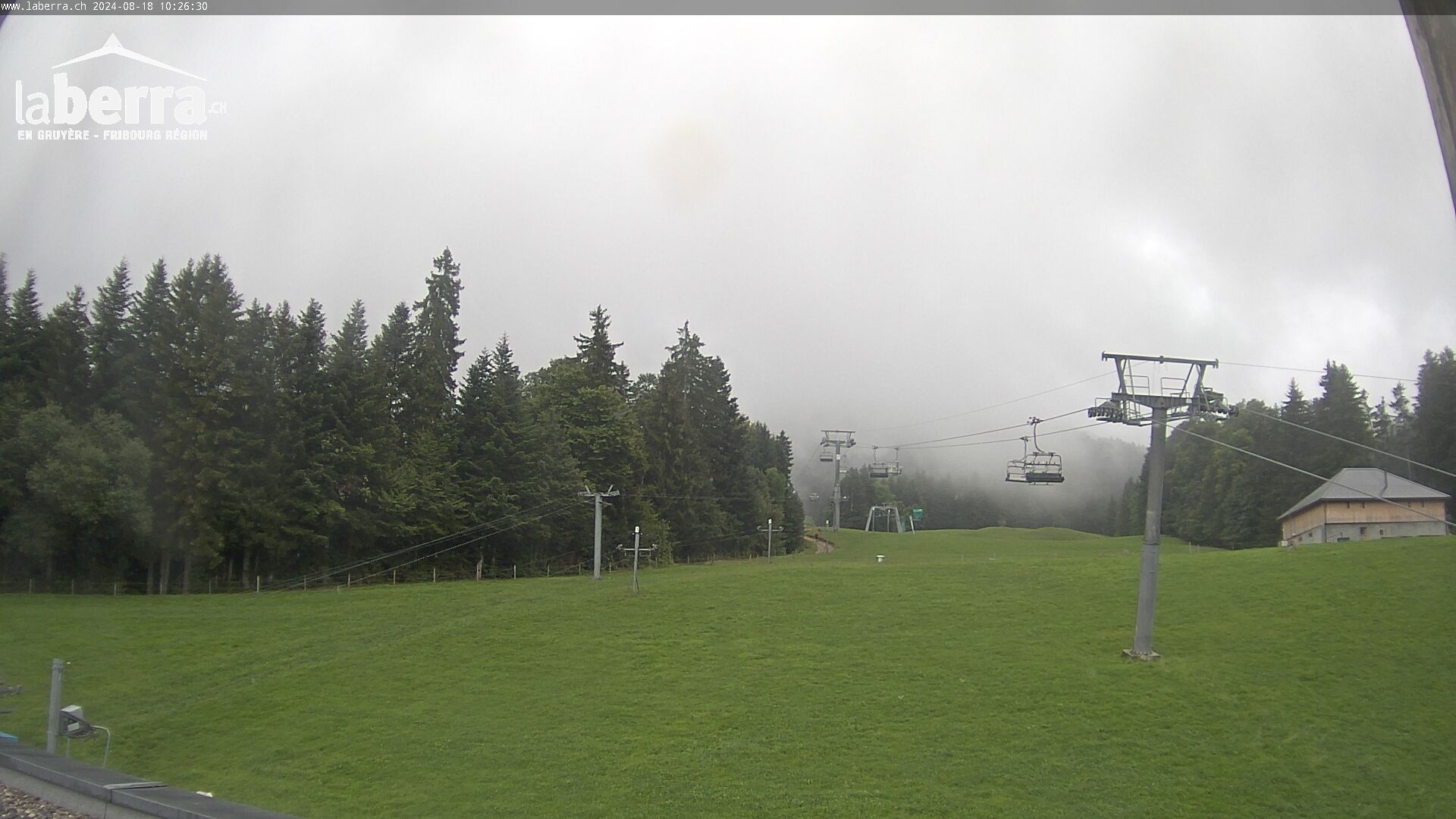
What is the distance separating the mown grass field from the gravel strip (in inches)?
386

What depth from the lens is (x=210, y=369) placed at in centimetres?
3912

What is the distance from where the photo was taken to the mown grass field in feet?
54.6

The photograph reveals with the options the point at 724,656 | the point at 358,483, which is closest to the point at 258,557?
the point at 358,483

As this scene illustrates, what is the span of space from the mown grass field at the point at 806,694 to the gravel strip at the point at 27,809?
9.81m

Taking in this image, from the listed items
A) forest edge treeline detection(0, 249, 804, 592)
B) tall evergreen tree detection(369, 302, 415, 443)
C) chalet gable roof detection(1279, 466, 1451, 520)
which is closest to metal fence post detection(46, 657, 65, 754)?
forest edge treeline detection(0, 249, 804, 592)

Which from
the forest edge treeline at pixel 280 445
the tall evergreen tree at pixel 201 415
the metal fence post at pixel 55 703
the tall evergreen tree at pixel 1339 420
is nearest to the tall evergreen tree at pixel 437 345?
the forest edge treeline at pixel 280 445

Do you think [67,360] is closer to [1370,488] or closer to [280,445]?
[280,445]

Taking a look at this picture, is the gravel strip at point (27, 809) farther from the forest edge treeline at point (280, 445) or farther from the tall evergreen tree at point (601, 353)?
the tall evergreen tree at point (601, 353)

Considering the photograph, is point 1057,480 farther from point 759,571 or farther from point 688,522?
point 688,522

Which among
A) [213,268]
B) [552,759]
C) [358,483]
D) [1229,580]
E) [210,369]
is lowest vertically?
[552,759]

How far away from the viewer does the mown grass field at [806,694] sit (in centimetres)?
1664

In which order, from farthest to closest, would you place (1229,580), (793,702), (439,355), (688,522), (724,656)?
(688,522) < (439,355) < (1229,580) < (724,656) < (793,702)

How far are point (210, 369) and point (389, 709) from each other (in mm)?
23748

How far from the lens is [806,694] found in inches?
889
